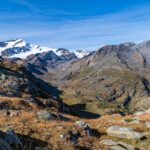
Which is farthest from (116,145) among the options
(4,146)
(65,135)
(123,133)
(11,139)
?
(4,146)

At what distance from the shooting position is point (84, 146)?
27016 millimetres

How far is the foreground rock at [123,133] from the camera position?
2969 cm

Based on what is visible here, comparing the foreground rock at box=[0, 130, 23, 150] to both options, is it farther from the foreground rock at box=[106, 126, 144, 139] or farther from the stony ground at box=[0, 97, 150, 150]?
the foreground rock at box=[106, 126, 144, 139]

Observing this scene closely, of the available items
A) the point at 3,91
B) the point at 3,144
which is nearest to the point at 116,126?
the point at 3,144

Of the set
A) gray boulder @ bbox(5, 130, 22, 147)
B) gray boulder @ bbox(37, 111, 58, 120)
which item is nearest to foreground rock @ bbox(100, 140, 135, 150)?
gray boulder @ bbox(5, 130, 22, 147)

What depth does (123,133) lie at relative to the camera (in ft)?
99.2

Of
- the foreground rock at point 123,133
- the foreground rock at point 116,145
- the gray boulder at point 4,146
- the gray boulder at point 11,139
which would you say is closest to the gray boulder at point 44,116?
the foreground rock at point 123,133

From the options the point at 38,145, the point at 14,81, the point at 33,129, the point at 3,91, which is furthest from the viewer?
the point at 14,81

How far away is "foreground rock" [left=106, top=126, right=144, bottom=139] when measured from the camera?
2969 centimetres

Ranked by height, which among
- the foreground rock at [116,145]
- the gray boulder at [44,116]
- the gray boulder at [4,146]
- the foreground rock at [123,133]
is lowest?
the foreground rock at [116,145]

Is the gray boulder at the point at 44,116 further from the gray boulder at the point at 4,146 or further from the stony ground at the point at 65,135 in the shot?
the gray boulder at the point at 4,146

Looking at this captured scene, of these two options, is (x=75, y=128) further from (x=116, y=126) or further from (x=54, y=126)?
(x=116, y=126)

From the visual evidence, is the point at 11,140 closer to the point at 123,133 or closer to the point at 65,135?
the point at 65,135

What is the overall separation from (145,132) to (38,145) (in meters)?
10.5
